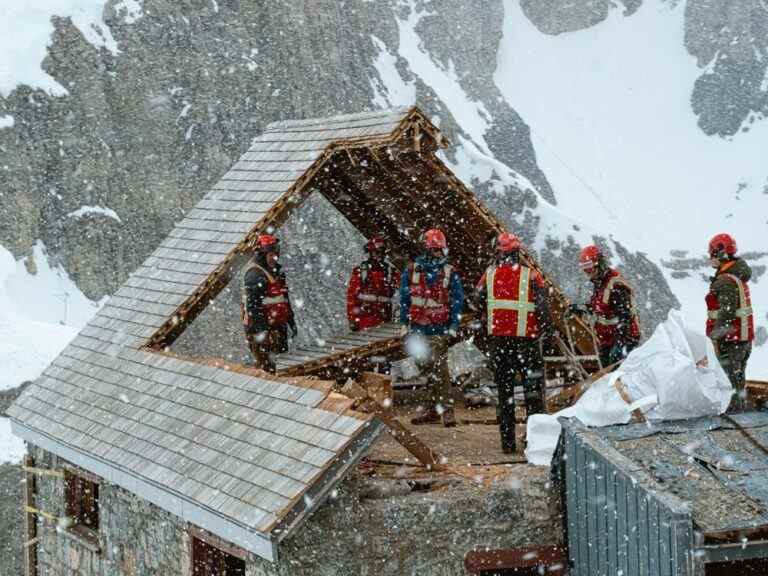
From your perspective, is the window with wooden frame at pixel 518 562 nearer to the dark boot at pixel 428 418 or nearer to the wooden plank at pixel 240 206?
the dark boot at pixel 428 418

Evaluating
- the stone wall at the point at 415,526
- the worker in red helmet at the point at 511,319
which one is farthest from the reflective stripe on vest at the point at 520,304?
the stone wall at the point at 415,526

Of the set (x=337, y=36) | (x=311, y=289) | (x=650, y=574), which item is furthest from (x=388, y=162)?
(x=337, y=36)

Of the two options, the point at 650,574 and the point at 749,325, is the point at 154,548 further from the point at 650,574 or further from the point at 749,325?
the point at 749,325

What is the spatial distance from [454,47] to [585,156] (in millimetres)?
12951

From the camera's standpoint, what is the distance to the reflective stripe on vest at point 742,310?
9.57 meters

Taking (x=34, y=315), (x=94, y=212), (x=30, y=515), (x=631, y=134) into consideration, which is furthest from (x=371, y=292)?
(x=631, y=134)

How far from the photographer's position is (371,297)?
12641 mm

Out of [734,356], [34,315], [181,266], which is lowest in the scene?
[34,315]

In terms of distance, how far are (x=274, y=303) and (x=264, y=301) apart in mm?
136

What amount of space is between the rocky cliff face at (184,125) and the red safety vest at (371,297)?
2433 centimetres

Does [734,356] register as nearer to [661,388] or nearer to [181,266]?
[661,388]

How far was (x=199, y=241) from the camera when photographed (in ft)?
37.1

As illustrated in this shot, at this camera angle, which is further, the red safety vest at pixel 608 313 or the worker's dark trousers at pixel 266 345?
the worker's dark trousers at pixel 266 345

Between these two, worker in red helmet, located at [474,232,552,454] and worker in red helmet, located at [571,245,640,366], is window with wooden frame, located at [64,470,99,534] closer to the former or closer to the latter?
worker in red helmet, located at [474,232,552,454]
